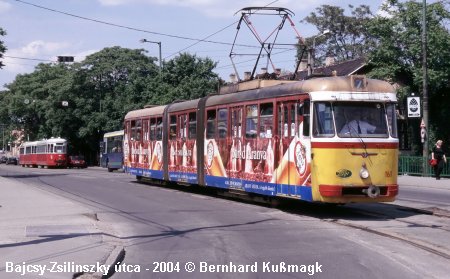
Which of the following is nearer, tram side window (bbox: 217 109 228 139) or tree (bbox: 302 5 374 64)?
tram side window (bbox: 217 109 228 139)

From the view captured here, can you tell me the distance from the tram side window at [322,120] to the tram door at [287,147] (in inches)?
26.7

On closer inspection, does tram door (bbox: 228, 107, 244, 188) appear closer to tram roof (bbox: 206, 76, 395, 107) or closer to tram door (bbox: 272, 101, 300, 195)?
tram door (bbox: 272, 101, 300, 195)

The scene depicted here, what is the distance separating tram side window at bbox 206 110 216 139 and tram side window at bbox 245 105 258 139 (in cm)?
226

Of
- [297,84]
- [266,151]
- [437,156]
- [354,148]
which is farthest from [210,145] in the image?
[437,156]

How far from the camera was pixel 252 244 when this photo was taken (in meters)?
10.6

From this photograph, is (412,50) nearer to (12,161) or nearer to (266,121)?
(266,121)

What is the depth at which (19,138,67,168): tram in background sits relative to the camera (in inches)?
2492

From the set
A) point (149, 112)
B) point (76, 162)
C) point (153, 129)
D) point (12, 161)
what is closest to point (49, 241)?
point (153, 129)

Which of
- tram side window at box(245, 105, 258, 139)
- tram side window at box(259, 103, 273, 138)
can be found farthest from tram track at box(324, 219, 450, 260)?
tram side window at box(245, 105, 258, 139)

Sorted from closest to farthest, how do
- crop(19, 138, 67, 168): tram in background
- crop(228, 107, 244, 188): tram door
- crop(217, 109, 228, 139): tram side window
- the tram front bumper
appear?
the tram front bumper
crop(228, 107, 244, 188): tram door
crop(217, 109, 228, 139): tram side window
crop(19, 138, 67, 168): tram in background

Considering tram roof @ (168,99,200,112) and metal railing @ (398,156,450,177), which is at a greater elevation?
tram roof @ (168,99,200,112)

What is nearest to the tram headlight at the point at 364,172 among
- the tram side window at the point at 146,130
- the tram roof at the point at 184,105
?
the tram roof at the point at 184,105

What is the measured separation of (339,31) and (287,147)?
5168cm

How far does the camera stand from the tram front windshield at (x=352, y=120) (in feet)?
44.8
